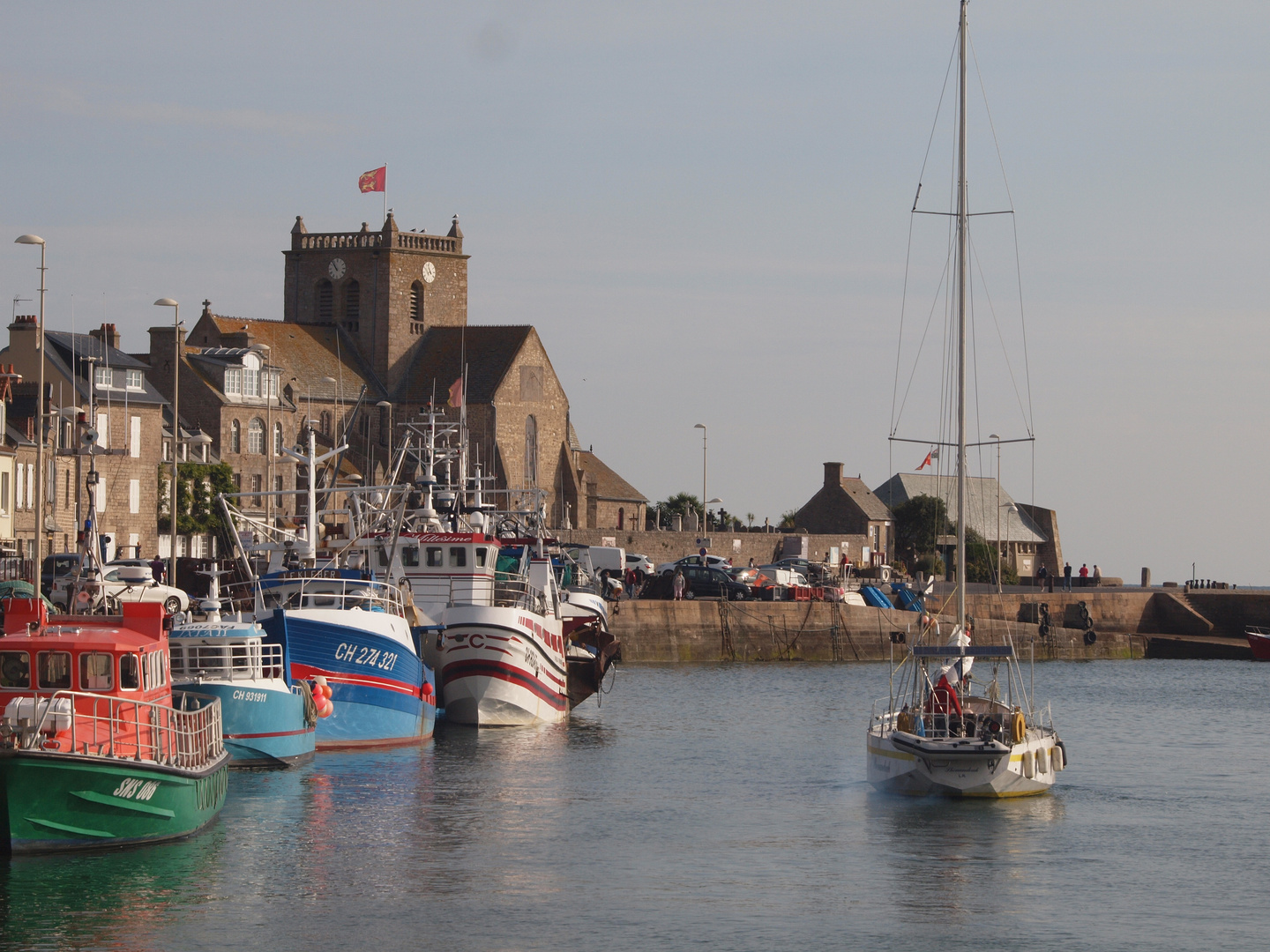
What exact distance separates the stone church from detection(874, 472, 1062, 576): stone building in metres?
22.1

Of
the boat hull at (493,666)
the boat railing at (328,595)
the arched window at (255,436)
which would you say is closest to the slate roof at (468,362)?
the arched window at (255,436)

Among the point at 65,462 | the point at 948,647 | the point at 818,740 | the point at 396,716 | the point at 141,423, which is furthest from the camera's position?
the point at 141,423

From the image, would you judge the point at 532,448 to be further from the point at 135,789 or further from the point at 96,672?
the point at 135,789

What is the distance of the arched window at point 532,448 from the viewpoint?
351 ft

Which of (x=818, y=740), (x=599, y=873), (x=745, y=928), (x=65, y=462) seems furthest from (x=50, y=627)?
(x=65, y=462)

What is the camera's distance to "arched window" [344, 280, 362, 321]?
112 m

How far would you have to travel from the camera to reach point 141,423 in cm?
7550

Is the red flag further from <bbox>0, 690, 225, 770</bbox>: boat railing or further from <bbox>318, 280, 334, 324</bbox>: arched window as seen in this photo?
<bbox>0, 690, 225, 770</bbox>: boat railing

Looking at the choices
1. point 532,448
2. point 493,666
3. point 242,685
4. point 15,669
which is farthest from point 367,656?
point 532,448

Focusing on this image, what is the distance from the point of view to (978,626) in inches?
2864

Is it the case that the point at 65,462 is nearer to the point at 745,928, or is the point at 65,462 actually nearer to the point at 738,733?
the point at 738,733

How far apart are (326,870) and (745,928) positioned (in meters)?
5.82

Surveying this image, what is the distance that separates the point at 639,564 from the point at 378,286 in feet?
124

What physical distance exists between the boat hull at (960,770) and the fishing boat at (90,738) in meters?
11.0
